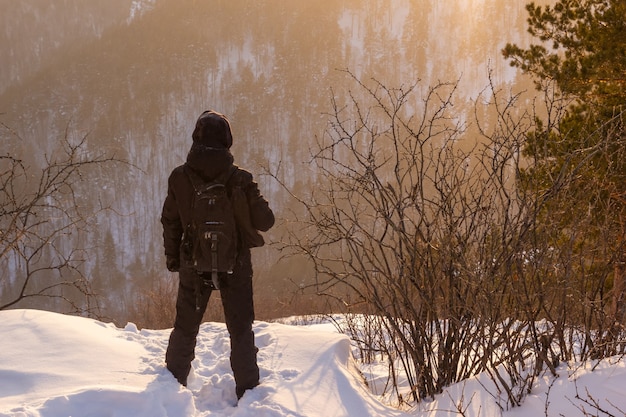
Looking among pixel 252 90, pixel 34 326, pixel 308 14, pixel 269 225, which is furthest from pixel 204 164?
pixel 308 14

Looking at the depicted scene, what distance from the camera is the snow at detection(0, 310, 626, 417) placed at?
3.11 meters

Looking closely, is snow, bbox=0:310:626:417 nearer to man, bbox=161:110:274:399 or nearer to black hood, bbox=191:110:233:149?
man, bbox=161:110:274:399

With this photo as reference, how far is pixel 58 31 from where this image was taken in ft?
371

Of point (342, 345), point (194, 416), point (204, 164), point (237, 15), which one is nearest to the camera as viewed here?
point (194, 416)

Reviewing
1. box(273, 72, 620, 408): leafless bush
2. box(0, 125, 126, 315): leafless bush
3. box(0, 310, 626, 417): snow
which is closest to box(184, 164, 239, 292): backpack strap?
box(273, 72, 620, 408): leafless bush

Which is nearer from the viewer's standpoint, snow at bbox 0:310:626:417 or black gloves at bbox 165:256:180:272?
snow at bbox 0:310:626:417

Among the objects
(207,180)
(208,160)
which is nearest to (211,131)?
(208,160)

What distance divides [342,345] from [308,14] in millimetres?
111609

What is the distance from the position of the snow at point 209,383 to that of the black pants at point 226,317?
136mm

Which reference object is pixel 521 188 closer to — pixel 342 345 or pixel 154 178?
pixel 342 345

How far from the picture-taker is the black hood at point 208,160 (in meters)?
3.70

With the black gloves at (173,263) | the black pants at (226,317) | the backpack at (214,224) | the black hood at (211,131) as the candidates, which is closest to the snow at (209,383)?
the black pants at (226,317)

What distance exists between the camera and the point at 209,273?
3.92 m

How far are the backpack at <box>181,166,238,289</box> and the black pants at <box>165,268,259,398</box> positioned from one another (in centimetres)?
15
